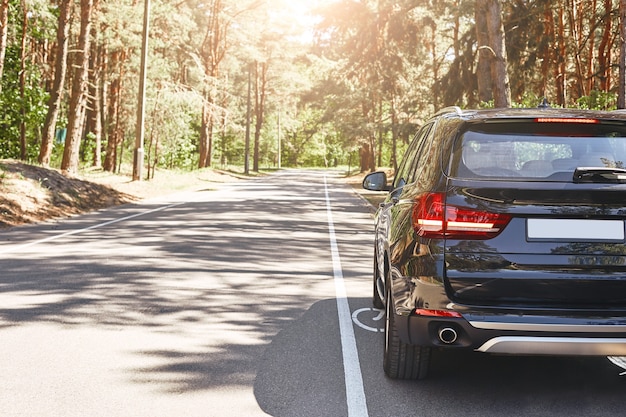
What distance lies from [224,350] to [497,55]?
Result: 16.5m

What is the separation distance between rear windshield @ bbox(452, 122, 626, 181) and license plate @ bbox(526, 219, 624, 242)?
297 millimetres

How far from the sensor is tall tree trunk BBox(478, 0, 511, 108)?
20172 millimetres

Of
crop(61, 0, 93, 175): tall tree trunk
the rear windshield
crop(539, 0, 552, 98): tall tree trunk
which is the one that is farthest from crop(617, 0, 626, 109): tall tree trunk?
crop(61, 0, 93, 175): tall tree trunk

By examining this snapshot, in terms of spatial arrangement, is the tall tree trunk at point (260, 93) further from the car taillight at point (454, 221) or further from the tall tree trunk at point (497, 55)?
the car taillight at point (454, 221)

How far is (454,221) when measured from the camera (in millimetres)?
4359

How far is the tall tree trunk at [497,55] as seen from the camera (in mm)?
20172

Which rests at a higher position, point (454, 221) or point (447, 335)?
point (454, 221)

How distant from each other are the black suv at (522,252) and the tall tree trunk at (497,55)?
16107 millimetres

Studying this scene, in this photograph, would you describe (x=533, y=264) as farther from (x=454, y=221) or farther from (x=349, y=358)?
(x=349, y=358)

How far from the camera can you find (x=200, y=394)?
4.69 m

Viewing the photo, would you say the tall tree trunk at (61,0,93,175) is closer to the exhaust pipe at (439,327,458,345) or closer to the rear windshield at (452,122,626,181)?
the rear windshield at (452,122,626,181)

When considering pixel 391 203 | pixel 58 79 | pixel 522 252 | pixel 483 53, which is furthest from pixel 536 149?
pixel 58 79

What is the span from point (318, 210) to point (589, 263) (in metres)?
17.7

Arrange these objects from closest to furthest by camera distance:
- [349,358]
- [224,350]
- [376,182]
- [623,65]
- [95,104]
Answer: [349,358] → [224,350] → [376,182] → [623,65] → [95,104]
